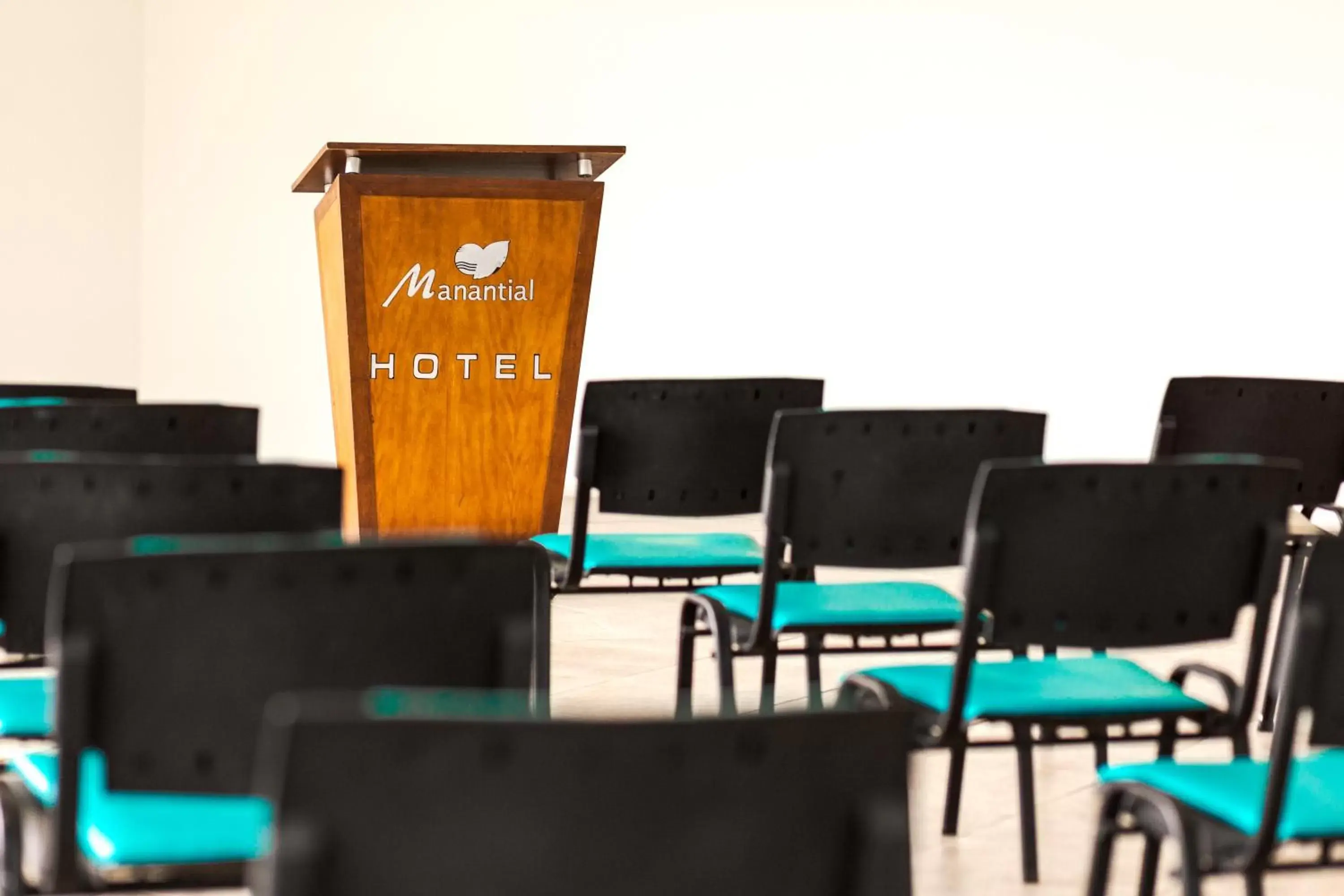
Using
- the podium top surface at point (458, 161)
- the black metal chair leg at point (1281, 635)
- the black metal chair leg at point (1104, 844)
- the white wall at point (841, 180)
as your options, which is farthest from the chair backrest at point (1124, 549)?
the white wall at point (841, 180)

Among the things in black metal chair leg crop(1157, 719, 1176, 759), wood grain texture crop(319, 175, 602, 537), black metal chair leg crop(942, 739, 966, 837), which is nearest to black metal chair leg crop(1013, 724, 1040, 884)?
black metal chair leg crop(942, 739, 966, 837)

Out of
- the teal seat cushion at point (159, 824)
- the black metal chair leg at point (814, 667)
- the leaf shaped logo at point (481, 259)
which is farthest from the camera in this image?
the leaf shaped logo at point (481, 259)

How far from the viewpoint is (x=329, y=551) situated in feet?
5.14

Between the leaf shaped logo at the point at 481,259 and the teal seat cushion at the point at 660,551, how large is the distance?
4.58 feet

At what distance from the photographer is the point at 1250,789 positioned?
2.03 metres

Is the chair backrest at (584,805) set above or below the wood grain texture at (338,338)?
below

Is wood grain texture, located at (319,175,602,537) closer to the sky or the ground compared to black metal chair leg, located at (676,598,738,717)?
closer to the sky

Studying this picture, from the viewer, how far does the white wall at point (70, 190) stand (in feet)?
28.1

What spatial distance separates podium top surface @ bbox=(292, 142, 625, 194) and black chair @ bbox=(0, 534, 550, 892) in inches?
130

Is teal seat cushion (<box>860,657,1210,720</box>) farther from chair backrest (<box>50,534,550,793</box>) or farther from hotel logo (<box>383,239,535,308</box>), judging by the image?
hotel logo (<box>383,239,535,308</box>)

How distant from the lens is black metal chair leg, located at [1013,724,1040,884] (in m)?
2.83

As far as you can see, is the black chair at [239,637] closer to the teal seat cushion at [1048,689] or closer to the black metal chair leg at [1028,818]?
the teal seat cushion at [1048,689]

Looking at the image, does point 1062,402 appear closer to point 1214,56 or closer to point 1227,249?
point 1227,249

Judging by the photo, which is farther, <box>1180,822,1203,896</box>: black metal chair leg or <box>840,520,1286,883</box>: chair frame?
<box>840,520,1286,883</box>: chair frame
